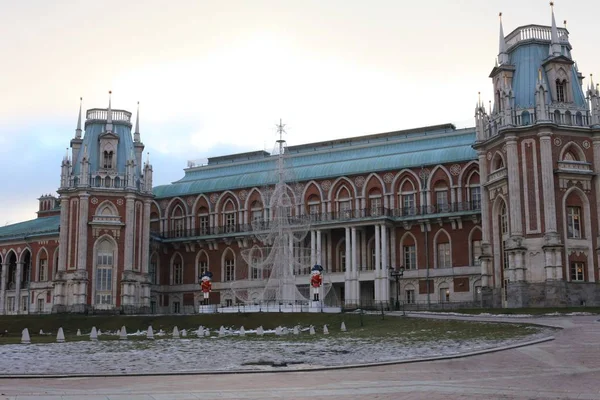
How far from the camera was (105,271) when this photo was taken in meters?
75.4

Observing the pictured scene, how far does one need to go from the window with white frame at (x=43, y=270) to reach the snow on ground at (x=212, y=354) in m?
45.0

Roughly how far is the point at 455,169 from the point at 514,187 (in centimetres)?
1616

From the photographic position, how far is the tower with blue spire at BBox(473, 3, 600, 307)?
55.3 metres

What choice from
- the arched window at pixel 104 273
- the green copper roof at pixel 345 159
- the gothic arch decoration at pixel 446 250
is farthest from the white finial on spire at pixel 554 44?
the arched window at pixel 104 273

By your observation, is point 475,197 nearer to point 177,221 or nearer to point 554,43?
point 554,43

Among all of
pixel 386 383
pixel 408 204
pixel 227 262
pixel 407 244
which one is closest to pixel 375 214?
pixel 408 204

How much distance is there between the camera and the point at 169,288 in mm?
85688

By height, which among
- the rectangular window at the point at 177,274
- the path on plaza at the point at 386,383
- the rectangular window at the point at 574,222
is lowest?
the path on plaza at the point at 386,383

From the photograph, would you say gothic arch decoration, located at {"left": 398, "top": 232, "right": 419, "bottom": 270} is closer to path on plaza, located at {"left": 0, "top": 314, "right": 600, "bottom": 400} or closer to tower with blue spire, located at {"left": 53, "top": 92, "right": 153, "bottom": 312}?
tower with blue spire, located at {"left": 53, "top": 92, "right": 153, "bottom": 312}

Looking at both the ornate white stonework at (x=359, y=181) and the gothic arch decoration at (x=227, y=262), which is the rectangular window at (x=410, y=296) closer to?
the ornate white stonework at (x=359, y=181)

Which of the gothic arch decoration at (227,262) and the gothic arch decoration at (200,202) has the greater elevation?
the gothic arch decoration at (200,202)

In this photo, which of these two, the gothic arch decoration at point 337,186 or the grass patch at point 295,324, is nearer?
the grass patch at point 295,324

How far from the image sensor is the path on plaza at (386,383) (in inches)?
701

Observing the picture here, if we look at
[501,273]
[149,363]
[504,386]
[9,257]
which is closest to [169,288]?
[9,257]
